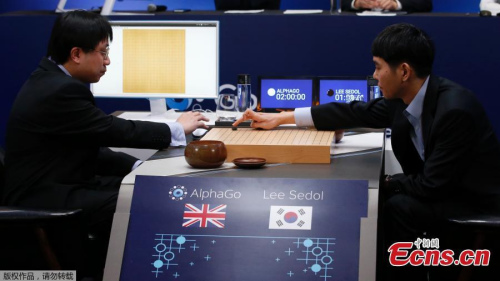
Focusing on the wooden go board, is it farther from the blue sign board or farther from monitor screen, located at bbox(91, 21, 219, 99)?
monitor screen, located at bbox(91, 21, 219, 99)

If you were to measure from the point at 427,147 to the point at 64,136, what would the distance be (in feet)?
3.55

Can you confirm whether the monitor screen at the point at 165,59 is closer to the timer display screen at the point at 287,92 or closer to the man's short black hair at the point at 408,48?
the timer display screen at the point at 287,92

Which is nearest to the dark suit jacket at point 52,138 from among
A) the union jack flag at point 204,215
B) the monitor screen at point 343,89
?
the union jack flag at point 204,215

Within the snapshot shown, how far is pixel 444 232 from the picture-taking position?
228 centimetres

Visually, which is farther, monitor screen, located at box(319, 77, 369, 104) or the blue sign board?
monitor screen, located at box(319, 77, 369, 104)

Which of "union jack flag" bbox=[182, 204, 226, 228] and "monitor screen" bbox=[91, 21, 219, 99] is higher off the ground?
"monitor screen" bbox=[91, 21, 219, 99]

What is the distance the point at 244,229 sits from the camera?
2.09 metres

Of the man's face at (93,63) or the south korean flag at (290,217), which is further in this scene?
the man's face at (93,63)

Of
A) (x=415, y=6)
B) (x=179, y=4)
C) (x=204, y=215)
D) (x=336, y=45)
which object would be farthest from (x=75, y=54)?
(x=179, y=4)

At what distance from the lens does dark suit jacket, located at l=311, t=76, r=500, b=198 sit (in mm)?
2268

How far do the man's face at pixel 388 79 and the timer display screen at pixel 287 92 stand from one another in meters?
0.90

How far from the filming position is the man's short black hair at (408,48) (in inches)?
95.1

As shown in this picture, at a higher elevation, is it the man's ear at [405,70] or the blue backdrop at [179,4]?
the blue backdrop at [179,4]

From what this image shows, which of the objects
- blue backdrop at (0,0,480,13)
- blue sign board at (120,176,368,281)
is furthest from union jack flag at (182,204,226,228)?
blue backdrop at (0,0,480,13)
